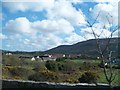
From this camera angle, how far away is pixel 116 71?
21.9 ft

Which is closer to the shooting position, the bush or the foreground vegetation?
the bush

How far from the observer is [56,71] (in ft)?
76.3

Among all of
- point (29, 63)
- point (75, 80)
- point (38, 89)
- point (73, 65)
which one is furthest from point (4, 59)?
point (38, 89)

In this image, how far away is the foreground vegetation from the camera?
17.9 m

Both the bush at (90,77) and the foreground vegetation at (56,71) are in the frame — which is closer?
the bush at (90,77)

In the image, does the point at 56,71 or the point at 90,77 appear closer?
the point at 90,77

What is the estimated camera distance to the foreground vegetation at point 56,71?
17922 mm

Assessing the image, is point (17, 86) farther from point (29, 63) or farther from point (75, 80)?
point (29, 63)

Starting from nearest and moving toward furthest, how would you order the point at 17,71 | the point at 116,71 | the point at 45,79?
the point at 116,71 → the point at 45,79 → the point at 17,71

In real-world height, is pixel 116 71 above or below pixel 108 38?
below

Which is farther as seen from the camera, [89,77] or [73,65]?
[73,65]

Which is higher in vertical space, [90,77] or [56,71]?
[56,71]

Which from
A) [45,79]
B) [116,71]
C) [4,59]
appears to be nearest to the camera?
[116,71]

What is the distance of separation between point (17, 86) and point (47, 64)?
9.09 metres
